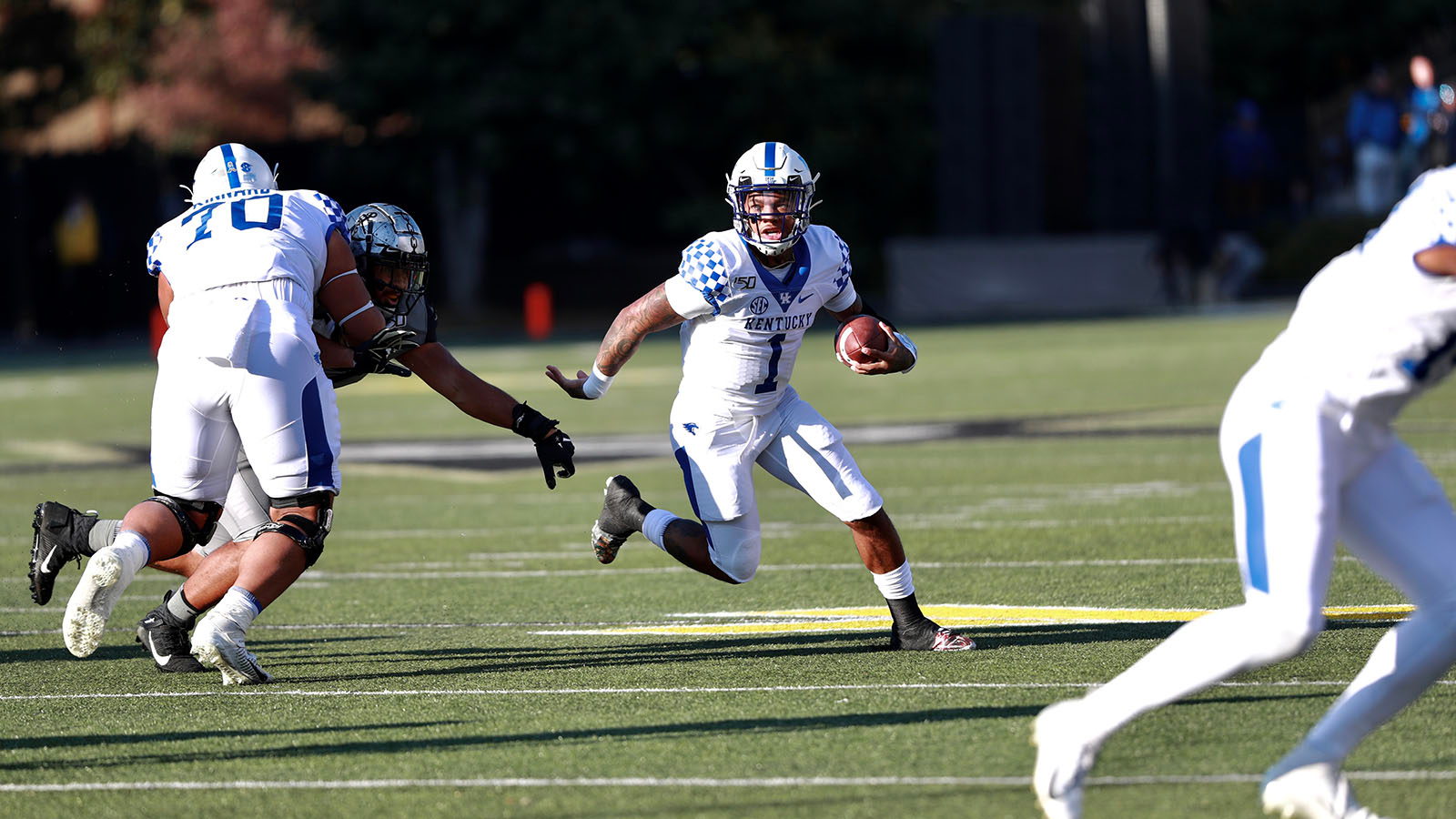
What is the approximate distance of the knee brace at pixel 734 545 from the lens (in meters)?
6.88

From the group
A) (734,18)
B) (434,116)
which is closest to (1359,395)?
(434,116)

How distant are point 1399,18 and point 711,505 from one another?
3262cm

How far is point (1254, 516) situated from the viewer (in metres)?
4.28

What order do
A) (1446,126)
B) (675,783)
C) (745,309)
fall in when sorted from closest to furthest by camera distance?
(675,783) → (745,309) → (1446,126)

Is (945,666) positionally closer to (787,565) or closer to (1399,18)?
(787,565)

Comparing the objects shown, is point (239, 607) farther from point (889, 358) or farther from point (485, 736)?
point (889, 358)

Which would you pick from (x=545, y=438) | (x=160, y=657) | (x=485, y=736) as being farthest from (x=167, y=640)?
(x=485, y=736)

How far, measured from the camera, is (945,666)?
627 centimetres

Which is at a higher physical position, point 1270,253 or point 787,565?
point 787,565

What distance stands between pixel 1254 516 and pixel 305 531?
124 inches

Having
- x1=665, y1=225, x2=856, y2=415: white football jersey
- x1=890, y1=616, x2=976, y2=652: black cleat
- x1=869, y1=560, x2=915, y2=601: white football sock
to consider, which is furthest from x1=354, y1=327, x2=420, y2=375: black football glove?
x1=890, y1=616, x2=976, y2=652: black cleat

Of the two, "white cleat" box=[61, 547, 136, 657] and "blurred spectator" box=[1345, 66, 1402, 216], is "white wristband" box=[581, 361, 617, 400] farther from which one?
"blurred spectator" box=[1345, 66, 1402, 216]

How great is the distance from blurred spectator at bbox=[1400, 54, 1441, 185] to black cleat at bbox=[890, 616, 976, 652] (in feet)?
57.5

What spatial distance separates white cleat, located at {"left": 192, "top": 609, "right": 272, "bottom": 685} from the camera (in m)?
6.03
